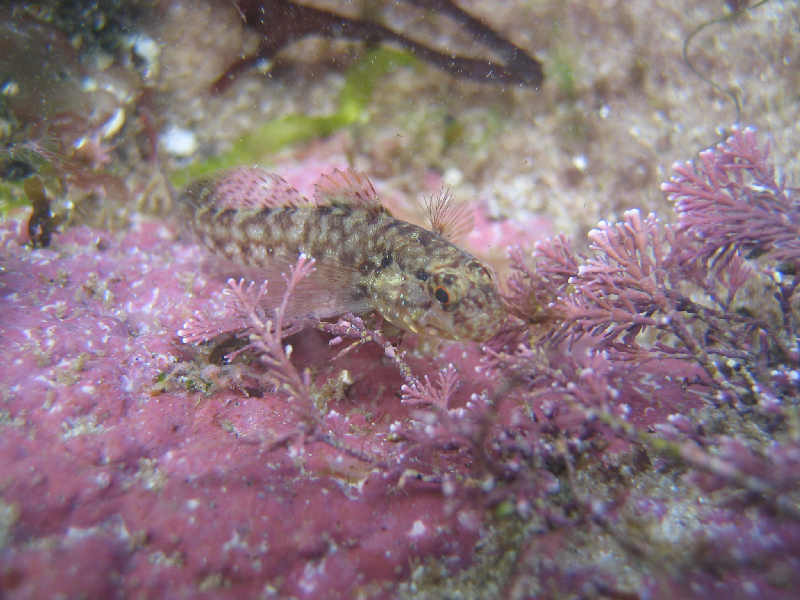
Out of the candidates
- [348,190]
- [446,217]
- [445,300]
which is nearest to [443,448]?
[445,300]

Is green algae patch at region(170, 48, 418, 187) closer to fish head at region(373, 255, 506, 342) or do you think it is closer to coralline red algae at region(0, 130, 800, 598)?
coralline red algae at region(0, 130, 800, 598)

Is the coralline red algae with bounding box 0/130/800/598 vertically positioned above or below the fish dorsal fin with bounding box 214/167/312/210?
below

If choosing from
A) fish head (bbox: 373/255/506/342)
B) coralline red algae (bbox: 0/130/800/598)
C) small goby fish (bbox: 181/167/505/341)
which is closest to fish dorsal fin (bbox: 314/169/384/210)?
small goby fish (bbox: 181/167/505/341)

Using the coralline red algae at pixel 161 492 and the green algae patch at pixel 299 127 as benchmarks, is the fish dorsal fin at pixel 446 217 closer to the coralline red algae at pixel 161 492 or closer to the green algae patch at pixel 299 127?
the green algae patch at pixel 299 127

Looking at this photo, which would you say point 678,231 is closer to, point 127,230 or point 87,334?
point 87,334

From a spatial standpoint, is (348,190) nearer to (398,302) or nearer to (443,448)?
(398,302)

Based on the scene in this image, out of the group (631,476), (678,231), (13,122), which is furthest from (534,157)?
(13,122)
